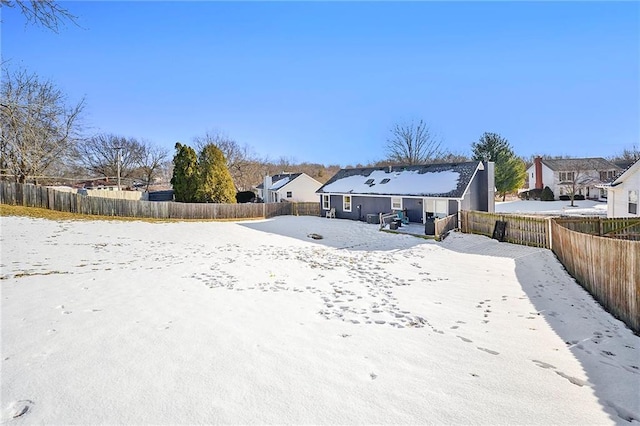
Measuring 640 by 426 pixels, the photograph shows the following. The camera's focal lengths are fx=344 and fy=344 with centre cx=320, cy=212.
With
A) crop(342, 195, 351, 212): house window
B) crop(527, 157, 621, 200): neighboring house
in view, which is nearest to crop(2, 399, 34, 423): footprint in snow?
crop(342, 195, 351, 212): house window

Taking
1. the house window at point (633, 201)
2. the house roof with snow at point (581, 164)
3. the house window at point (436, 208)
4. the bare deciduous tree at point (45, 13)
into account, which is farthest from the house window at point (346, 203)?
the house roof with snow at point (581, 164)

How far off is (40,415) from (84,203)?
24.5m

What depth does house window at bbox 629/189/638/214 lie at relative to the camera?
1934 cm

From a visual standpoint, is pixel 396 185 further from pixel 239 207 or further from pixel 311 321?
pixel 311 321

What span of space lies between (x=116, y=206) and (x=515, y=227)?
25.0 metres

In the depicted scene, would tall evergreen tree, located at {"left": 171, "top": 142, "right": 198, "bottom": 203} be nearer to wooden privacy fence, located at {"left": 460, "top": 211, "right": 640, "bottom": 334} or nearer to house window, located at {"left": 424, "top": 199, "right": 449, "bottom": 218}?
house window, located at {"left": 424, "top": 199, "right": 449, "bottom": 218}

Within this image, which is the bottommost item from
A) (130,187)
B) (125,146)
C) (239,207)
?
(239,207)

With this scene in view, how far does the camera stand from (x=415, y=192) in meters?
24.9

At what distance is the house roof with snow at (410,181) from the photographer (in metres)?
23.4

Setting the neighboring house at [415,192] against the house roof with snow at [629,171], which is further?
the neighboring house at [415,192]

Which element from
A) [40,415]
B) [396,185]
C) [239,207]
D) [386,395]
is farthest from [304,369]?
[239,207]

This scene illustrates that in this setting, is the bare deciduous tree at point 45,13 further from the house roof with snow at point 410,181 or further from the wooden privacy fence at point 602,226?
the house roof with snow at point 410,181

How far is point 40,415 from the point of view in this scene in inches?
125

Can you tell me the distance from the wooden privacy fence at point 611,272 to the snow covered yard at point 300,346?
31 centimetres
